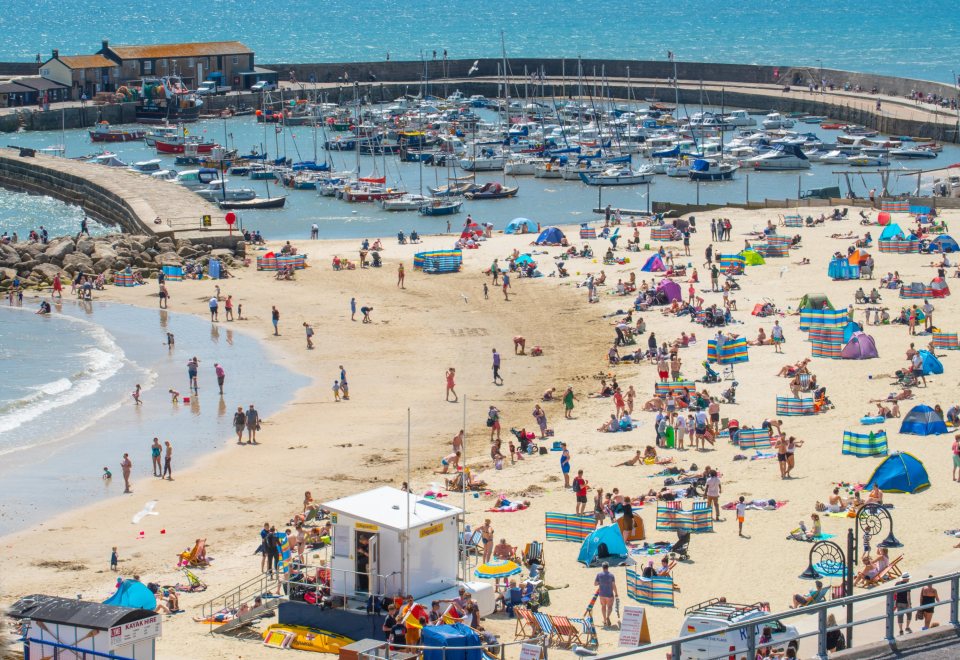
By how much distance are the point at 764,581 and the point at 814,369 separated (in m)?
13.9

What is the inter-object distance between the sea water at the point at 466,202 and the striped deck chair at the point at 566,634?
1682 inches

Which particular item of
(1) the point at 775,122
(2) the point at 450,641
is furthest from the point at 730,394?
(1) the point at 775,122

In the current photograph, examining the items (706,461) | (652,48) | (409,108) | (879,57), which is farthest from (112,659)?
(652,48)

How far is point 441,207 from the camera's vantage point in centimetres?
6450

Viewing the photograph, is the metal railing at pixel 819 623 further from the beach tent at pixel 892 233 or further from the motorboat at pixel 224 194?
the motorboat at pixel 224 194

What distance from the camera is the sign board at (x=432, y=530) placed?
17.7 m

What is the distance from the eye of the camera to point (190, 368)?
3506 cm

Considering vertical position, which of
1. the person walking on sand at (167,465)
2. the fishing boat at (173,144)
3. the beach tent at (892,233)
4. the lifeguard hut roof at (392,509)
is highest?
the fishing boat at (173,144)

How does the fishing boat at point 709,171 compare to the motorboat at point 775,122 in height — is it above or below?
below

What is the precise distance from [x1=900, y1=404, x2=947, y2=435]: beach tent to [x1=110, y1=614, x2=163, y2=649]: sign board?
15.5 m

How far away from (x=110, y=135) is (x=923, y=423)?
73.9 metres

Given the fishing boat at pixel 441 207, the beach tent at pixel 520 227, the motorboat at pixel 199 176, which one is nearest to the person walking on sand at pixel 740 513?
the beach tent at pixel 520 227

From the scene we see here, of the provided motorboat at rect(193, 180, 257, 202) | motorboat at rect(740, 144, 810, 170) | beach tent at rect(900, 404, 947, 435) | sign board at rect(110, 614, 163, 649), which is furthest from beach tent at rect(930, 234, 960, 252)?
sign board at rect(110, 614, 163, 649)

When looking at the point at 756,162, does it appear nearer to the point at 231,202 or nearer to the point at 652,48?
the point at 231,202
